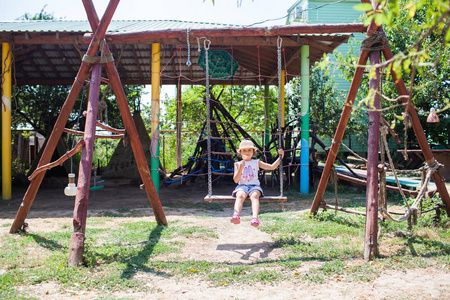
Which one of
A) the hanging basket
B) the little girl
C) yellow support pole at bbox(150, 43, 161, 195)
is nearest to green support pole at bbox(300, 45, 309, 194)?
the hanging basket

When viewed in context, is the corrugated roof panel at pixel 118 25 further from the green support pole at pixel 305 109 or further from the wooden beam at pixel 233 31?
the wooden beam at pixel 233 31

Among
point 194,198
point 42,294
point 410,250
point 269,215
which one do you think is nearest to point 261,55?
point 194,198

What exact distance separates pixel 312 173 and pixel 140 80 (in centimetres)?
684

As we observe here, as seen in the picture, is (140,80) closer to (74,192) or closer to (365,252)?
(74,192)

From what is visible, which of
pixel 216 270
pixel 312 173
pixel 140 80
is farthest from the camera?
pixel 140 80

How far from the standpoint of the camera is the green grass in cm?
315

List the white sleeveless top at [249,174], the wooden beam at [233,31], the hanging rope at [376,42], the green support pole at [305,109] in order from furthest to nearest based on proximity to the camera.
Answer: the green support pole at [305,109], the wooden beam at [233,31], the white sleeveless top at [249,174], the hanging rope at [376,42]

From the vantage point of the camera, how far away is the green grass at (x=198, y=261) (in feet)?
10.3

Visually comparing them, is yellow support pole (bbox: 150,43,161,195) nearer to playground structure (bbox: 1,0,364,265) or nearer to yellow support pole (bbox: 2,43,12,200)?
playground structure (bbox: 1,0,364,265)

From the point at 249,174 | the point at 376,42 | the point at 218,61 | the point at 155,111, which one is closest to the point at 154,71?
the point at 155,111

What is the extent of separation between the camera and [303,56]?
28.0 ft

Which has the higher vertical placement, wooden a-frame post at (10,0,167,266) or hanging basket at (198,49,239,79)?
hanging basket at (198,49,239,79)

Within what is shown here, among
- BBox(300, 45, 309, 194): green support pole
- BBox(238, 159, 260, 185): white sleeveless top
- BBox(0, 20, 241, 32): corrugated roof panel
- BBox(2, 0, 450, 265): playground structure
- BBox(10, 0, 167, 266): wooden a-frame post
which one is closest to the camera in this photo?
BBox(10, 0, 167, 266): wooden a-frame post

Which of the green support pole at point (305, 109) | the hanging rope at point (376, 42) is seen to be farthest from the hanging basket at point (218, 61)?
the hanging rope at point (376, 42)
